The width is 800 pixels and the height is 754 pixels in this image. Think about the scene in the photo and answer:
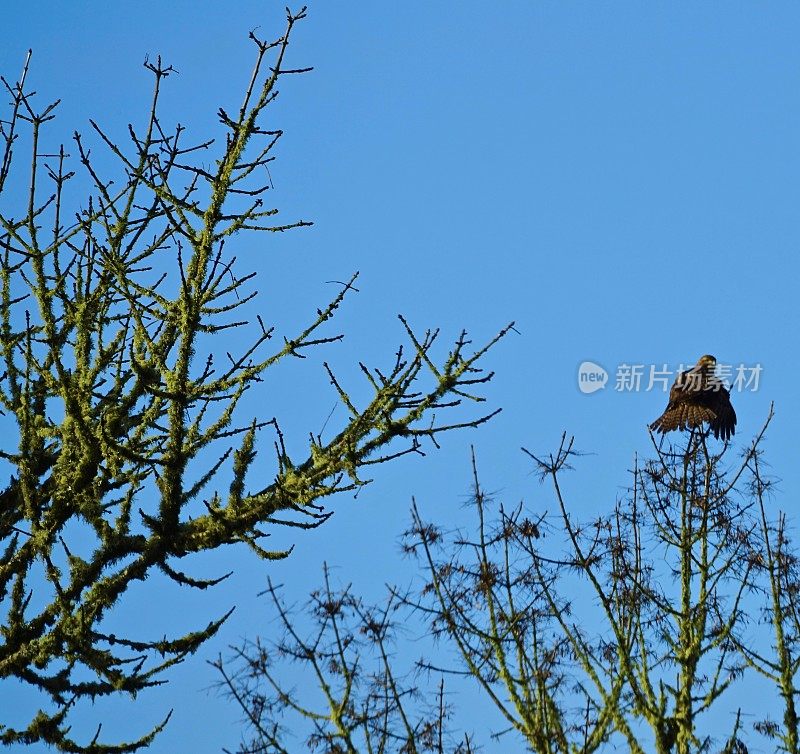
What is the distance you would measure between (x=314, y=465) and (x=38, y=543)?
1.39 meters

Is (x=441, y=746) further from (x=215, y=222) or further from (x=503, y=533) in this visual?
(x=215, y=222)

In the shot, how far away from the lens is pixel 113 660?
5.00 metres

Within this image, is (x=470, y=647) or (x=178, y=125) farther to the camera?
(x=470, y=647)

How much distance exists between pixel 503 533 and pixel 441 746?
1.41m

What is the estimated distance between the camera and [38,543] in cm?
506

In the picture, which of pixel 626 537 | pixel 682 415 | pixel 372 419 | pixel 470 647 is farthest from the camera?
pixel 682 415

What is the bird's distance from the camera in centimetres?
1075

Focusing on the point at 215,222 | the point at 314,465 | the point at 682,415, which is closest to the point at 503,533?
the point at 314,465

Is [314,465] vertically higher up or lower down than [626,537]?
lower down

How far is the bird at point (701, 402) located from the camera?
10.8 m

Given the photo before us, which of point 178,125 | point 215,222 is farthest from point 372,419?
point 178,125

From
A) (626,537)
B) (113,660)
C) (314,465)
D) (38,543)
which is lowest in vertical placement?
(113,660)

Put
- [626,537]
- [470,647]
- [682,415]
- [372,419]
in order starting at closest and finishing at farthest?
[372,419] < [470,647] < [626,537] < [682,415]

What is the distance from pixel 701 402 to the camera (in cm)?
1110
